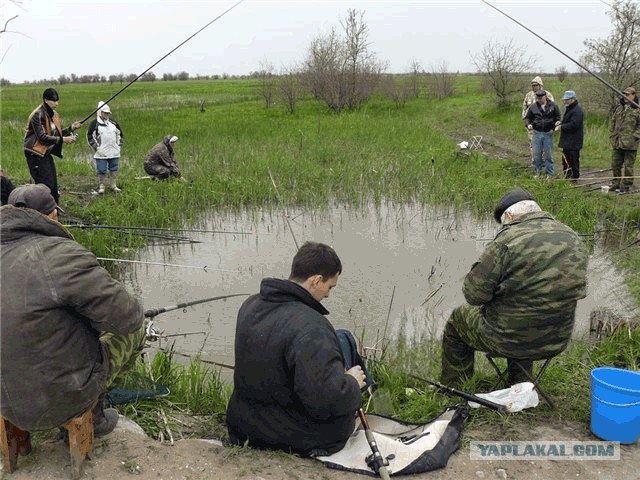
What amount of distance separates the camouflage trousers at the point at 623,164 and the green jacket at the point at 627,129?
0.15 m

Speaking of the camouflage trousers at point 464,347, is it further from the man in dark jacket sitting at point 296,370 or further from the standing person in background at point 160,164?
the standing person in background at point 160,164

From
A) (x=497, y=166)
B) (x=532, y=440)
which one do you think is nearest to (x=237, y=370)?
(x=532, y=440)

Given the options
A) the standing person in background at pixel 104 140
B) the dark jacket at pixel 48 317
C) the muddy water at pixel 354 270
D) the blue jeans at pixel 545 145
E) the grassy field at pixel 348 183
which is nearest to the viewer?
the dark jacket at pixel 48 317

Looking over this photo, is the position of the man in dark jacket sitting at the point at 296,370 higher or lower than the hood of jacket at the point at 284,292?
lower

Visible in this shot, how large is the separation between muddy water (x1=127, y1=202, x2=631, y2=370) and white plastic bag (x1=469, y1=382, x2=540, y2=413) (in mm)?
1280

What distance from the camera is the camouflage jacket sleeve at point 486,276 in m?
3.08

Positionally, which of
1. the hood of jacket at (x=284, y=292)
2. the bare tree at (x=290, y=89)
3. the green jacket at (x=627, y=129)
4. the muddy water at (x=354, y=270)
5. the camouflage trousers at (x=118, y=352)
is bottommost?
the muddy water at (x=354, y=270)

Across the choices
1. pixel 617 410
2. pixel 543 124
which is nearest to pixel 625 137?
pixel 543 124

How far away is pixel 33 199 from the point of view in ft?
8.17

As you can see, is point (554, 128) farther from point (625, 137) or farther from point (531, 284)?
point (531, 284)

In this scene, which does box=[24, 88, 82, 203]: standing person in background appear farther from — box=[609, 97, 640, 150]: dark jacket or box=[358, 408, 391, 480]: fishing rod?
box=[609, 97, 640, 150]: dark jacket

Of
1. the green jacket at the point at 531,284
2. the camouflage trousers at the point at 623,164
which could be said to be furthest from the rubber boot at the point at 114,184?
the camouflage trousers at the point at 623,164

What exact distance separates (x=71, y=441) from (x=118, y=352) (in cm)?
44

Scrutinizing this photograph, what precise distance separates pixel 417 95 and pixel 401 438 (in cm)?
3070
